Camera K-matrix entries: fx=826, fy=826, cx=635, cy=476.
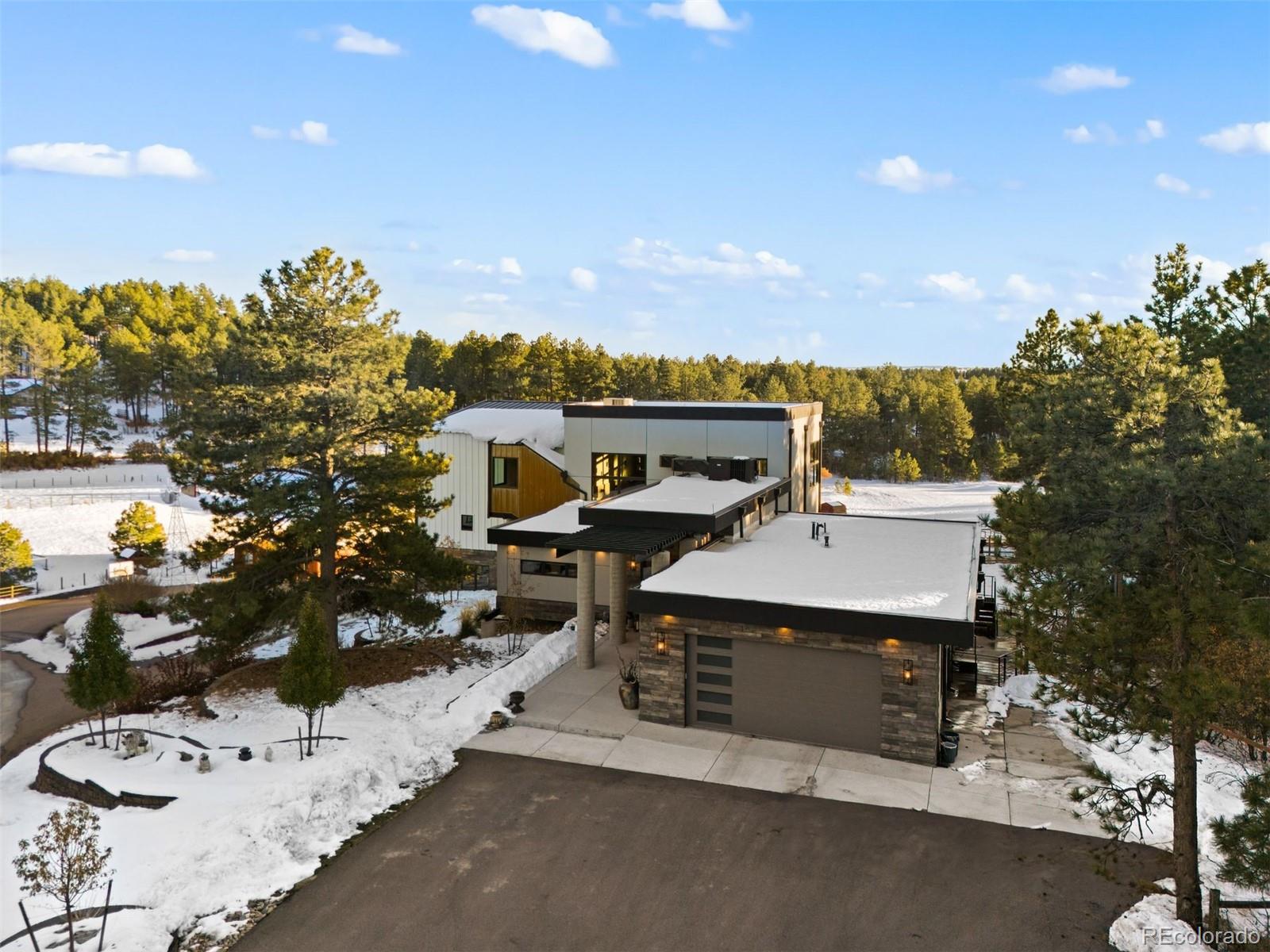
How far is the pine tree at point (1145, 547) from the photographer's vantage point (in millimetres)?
9578

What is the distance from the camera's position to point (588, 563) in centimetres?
2133

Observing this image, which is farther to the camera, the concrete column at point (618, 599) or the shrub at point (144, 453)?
the shrub at point (144, 453)

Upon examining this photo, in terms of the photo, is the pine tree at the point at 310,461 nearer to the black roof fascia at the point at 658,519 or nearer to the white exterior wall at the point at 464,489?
the black roof fascia at the point at 658,519

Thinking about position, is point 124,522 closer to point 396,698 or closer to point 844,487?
point 396,698

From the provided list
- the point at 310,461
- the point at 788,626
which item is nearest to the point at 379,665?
the point at 310,461

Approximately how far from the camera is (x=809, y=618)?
16328 millimetres

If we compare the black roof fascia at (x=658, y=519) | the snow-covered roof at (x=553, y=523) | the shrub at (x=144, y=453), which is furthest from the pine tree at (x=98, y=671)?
the shrub at (x=144, y=453)

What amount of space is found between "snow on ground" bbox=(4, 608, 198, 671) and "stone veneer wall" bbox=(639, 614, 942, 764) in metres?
17.2

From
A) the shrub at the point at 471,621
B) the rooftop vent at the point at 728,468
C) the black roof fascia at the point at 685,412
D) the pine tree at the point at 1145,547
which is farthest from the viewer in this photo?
the black roof fascia at the point at 685,412

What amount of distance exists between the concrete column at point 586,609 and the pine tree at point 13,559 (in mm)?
32452

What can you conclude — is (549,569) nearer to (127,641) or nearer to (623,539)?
(623,539)

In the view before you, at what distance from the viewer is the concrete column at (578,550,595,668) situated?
69.7 ft

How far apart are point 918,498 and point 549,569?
169ft

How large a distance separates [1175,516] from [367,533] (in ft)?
63.3
